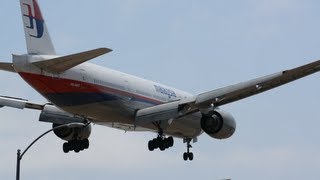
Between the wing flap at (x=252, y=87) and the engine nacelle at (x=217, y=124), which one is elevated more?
the wing flap at (x=252, y=87)

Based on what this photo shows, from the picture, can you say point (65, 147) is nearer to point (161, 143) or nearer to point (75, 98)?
point (161, 143)

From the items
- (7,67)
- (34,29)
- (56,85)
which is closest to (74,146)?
(7,67)

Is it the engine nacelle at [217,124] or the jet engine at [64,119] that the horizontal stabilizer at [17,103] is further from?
the engine nacelle at [217,124]

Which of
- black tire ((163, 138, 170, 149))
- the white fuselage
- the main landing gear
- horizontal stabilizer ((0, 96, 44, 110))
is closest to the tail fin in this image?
the white fuselage

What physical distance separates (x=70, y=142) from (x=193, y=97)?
8488 millimetres

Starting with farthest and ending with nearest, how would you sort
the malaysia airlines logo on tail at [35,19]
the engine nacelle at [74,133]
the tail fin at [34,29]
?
1. the engine nacelle at [74,133]
2. the malaysia airlines logo on tail at [35,19]
3. the tail fin at [34,29]

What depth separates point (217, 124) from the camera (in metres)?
67.7

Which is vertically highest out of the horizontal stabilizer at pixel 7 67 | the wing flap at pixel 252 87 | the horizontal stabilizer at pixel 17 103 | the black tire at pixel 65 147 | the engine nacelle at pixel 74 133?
the horizontal stabilizer at pixel 7 67

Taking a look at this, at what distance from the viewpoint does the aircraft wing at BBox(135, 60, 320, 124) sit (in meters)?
65.1

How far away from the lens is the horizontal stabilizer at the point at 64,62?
2348 inches

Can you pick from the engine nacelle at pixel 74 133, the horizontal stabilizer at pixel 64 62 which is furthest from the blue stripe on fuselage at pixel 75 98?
the engine nacelle at pixel 74 133

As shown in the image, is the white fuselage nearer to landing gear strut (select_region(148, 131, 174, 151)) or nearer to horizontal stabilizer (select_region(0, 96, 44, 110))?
landing gear strut (select_region(148, 131, 174, 151))

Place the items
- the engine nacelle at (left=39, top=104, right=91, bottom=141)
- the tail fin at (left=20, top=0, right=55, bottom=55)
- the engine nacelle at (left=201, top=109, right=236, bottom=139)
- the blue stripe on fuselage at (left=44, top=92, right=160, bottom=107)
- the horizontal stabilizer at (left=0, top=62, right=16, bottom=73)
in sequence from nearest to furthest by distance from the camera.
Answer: the blue stripe on fuselage at (left=44, top=92, right=160, bottom=107), the tail fin at (left=20, top=0, right=55, bottom=55), the horizontal stabilizer at (left=0, top=62, right=16, bottom=73), the engine nacelle at (left=201, top=109, right=236, bottom=139), the engine nacelle at (left=39, top=104, right=91, bottom=141)

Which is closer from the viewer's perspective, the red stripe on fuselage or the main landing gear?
the red stripe on fuselage
